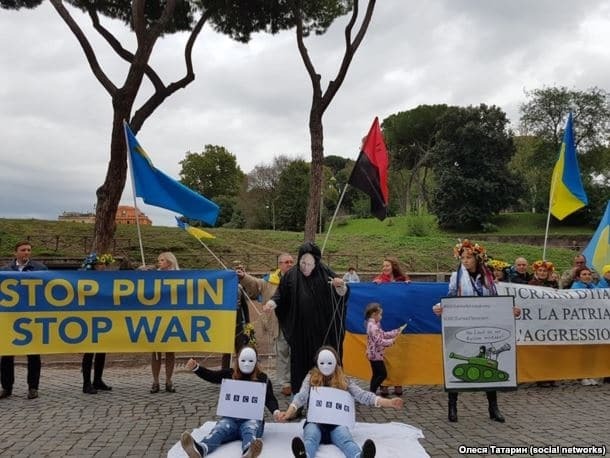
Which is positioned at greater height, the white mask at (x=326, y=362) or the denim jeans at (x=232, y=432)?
the white mask at (x=326, y=362)

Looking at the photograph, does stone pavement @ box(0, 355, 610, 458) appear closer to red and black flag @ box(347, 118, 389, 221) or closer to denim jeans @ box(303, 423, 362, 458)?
denim jeans @ box(303, 423, 362, 458)

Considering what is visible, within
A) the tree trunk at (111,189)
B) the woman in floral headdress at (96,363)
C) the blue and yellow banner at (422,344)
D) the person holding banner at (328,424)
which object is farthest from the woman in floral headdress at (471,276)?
the tree trunk at (111,189)

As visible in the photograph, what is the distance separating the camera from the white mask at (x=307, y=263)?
5.93 m

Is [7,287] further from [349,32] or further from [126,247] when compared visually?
[126,247]

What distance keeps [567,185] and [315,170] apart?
7.23 meters

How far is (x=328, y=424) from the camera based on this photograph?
478 cm

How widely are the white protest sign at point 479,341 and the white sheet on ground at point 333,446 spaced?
3.15ft

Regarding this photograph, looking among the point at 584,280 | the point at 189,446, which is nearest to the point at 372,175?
the point at 584,280

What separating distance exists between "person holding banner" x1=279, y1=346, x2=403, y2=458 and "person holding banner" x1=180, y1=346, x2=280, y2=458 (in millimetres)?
274

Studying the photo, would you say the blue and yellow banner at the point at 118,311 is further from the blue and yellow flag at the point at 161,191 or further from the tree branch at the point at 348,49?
the tree branch at the point at 348,49

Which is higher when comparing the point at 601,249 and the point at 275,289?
the point at 601,249

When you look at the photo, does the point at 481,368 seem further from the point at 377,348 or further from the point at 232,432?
the point at 232,432

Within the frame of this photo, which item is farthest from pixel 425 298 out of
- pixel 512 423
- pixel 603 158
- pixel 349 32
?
pixel 603 158

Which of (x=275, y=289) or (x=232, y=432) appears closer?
(x=232, y=432)
